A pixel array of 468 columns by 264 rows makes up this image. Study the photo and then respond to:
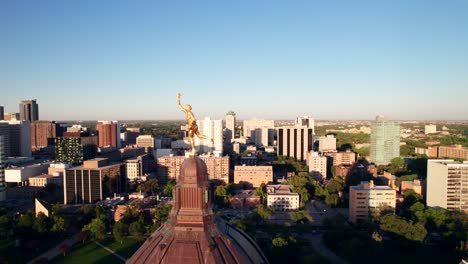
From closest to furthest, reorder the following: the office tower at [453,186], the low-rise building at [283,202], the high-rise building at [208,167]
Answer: the office tower at [453,186] < the low-rise building at [283,202] < the high-rise building at [208,167]

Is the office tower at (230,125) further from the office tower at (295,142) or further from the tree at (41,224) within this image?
the tree at (41,224)

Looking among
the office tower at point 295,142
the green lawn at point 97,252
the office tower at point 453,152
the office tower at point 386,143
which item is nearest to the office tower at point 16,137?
the office tower at point 295,142

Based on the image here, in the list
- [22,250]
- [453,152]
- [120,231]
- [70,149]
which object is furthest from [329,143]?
[22,250]

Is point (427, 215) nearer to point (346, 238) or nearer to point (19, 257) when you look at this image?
point (346, 238)

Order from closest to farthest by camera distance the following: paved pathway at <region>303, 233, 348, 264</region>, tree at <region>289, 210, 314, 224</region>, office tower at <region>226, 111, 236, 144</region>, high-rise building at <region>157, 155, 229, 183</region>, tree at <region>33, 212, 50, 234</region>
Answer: paved pathway at <region>303, 233, 348, 264</region>
tree at <region>33, 212, 50, 234</region>
tree at <region>289, 210, 314, 224</region>
high-rise building at <region>157, 155, 229, 183</region>
office tower at <region>226, 111, 236, 144</region>

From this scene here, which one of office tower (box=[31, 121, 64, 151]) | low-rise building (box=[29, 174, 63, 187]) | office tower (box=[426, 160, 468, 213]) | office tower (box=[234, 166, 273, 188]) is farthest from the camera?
office tower (box=[31, 121, 64, 151])

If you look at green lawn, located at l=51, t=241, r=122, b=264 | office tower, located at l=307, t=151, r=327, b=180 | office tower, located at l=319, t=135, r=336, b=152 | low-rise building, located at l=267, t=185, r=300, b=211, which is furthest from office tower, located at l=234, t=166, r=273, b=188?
office tower, located at l=319, t=135, r=336, b=152

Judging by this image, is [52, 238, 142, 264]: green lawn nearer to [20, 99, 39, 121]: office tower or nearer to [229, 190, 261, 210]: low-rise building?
[229, 190, 261, 210]: low-rise building
